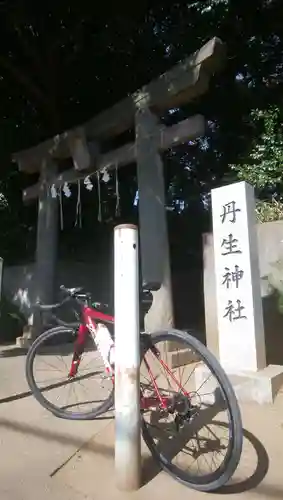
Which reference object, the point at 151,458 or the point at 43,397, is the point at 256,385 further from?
the point at 43,397

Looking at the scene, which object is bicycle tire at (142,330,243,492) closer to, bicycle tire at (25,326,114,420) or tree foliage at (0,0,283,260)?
bicycle tire at (25,326,114,420)

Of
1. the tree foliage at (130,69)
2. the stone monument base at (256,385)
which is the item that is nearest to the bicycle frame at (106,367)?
the stone monument base at (256,385)

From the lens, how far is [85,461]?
307cm

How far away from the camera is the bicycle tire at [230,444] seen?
95.6 inches

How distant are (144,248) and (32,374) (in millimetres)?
3135

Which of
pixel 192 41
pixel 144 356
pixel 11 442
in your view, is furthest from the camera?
pixel 192 41

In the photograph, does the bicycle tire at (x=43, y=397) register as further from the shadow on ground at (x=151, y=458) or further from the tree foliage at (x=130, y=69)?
the tree foliage at (x=130, y=69)

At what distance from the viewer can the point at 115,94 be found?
10.8m

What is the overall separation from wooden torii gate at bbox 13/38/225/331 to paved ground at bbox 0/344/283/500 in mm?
2262

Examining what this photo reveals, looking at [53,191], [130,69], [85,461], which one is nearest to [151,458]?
[85,461]

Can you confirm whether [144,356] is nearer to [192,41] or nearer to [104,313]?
[104,313]

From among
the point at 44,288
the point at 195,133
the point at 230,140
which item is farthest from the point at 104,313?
the point at 230,140

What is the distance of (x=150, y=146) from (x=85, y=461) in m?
5.19

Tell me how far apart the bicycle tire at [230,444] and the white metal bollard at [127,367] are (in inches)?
9.4
